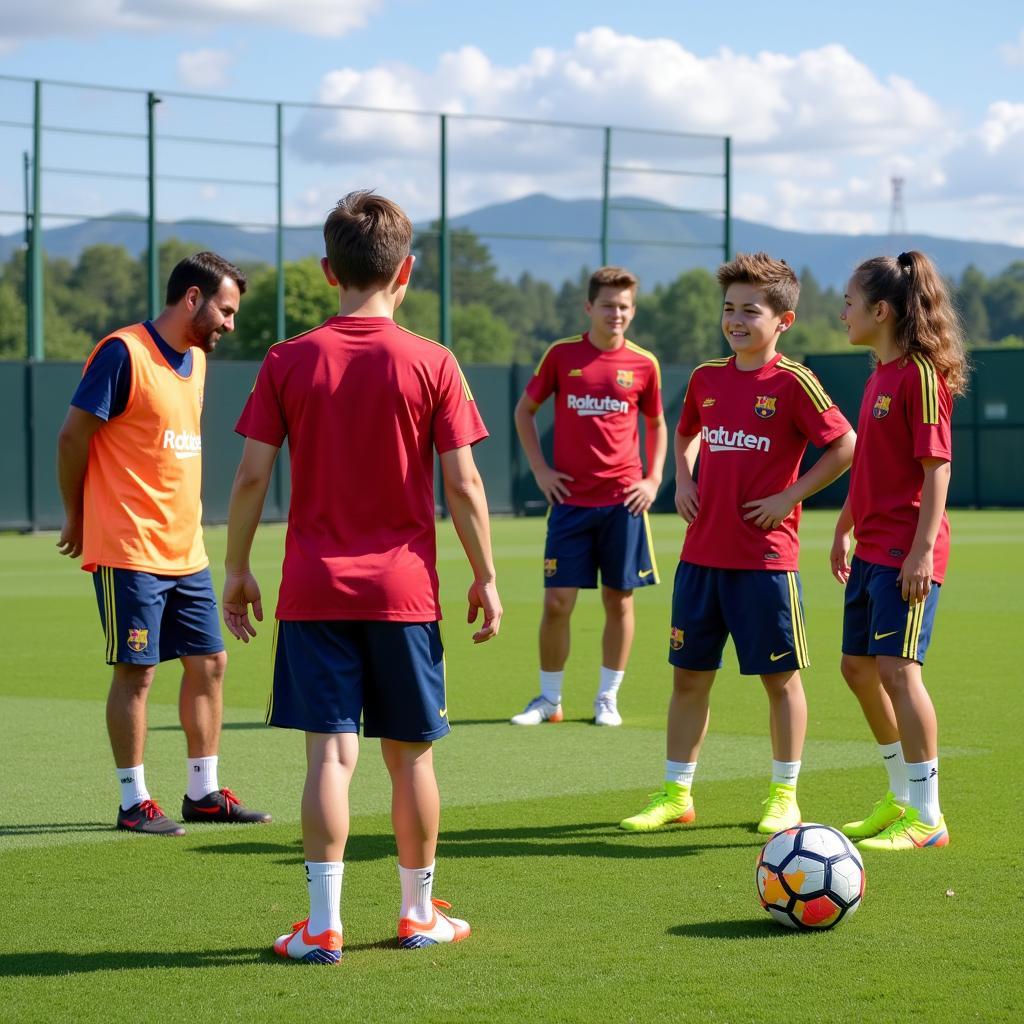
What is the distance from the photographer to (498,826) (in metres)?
6.38

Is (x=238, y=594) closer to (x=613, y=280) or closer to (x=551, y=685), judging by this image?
(x=551, y=685)

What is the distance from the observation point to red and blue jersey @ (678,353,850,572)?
6262 mm

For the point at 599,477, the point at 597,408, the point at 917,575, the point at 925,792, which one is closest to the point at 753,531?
the point at 917,575

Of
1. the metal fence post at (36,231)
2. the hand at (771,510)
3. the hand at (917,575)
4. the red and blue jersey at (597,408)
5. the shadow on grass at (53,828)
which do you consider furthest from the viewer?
the metal fence post at (36,231)

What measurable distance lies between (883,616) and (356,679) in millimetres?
2228

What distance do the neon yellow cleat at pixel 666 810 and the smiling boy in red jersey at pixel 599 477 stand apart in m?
2.51

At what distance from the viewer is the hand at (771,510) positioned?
244 inches

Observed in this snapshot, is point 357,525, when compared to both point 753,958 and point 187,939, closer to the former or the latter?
point 187,939

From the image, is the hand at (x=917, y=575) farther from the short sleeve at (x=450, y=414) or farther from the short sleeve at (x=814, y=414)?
the short sleeve at (x=450, y=414)

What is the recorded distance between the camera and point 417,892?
15.6 ft

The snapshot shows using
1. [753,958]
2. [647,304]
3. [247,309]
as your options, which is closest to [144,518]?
[753,958]

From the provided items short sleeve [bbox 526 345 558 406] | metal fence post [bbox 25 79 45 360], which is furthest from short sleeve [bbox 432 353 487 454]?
metal fence post [bbox 25 79 45 360]

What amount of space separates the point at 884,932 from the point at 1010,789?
2297mm

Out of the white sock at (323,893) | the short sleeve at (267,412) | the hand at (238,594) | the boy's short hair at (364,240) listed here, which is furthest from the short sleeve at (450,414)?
the white sock at (323,893)
